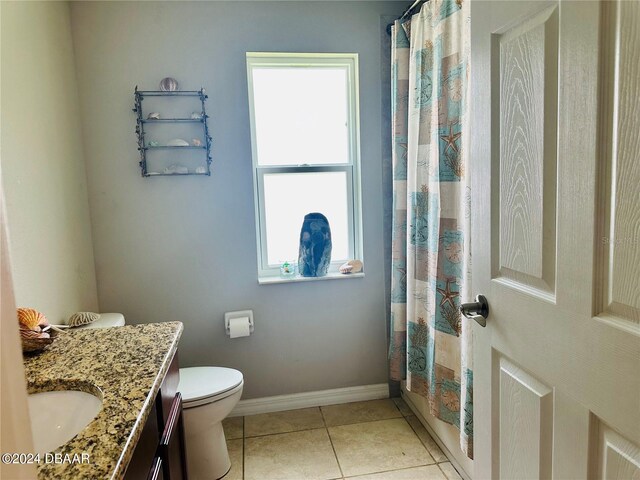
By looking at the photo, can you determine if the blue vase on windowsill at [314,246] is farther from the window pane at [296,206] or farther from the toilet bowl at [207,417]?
the toilet bowl at [207,417]

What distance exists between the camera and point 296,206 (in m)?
2.45

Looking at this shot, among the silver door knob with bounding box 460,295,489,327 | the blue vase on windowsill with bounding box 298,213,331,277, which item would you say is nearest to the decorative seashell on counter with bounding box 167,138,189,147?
the blue vase on windowsill with bounding box 298,213,331,277

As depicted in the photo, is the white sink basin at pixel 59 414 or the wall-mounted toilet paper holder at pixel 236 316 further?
the wall-mounted toilet paper holder at pixel 236 316

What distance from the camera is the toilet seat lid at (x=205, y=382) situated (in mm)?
1784

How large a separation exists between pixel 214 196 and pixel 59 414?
1432 mm

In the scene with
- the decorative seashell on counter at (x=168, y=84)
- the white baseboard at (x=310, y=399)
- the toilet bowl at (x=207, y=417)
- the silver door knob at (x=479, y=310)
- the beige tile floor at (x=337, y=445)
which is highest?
the decorative seashell on counter at (x=168, y=84)

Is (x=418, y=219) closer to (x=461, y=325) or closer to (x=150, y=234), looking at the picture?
(x=461, y=325)

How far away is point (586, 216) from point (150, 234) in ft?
6.78

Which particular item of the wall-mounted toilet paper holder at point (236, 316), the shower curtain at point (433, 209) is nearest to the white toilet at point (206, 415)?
the wall-mounted toilet paper holder at point (236, 316)

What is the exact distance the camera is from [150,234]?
7.40 feet

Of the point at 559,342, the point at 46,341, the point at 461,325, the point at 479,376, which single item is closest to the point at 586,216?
the point at 559,342

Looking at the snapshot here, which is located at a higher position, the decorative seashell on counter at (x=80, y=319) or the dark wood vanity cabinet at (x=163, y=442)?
the decorative seashell on counter at (x=80, y=319)

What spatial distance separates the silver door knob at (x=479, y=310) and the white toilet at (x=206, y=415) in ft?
3.88

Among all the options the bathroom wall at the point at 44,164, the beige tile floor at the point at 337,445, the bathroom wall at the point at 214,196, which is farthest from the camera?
the bathroom wall at the point at 214,196
